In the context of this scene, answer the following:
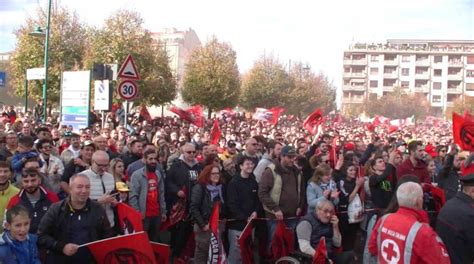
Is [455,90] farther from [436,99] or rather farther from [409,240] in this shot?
[409,240]

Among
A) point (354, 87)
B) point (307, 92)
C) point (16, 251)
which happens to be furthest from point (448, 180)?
point (354, 87)

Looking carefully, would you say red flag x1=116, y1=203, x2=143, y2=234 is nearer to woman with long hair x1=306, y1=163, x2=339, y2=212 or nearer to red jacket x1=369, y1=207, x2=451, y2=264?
woman with long hair x1=306, y1=163, x2=339, y2=212

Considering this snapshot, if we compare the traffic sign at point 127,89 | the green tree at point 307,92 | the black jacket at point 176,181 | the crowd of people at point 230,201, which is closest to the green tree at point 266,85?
the green tree at point 307,92

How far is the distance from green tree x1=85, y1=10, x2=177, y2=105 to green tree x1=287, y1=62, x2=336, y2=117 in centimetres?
2310

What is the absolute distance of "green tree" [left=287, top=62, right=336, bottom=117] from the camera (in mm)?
53562

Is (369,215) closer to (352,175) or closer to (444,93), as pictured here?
(352,175)

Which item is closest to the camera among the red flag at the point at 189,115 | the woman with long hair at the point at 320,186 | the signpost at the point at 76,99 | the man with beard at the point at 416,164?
the woman with long hair at the point at 320,186

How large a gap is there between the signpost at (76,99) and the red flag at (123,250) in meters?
9.61

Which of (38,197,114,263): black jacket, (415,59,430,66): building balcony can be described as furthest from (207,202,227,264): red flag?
(415,59,430,66): building balcony

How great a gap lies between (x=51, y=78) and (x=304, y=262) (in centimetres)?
2693

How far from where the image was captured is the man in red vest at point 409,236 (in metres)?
4.52

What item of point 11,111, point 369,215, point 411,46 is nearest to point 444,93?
point 411,46

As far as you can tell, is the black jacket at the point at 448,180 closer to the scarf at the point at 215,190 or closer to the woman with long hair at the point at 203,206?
the scarf at the point at 215,190

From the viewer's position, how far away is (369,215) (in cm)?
890
